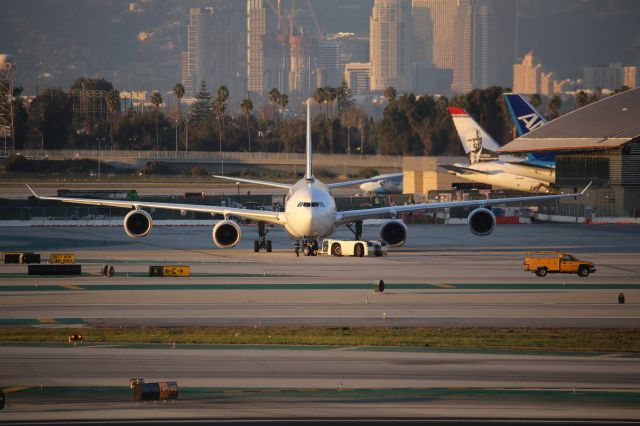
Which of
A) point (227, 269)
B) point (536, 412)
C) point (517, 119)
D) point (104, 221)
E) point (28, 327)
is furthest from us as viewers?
point (517, 119)

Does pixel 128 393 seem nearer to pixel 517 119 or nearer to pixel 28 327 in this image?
pixel 28 327

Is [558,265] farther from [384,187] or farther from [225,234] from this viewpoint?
[384,187]

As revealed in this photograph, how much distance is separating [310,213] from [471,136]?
77.9 metres

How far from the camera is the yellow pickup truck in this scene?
5719 centimetres

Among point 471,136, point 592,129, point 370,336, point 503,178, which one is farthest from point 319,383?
point 471,136

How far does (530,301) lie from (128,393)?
2264 centimetres

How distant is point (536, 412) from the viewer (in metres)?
28.3

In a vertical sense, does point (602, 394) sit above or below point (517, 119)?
below

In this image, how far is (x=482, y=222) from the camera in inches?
2763

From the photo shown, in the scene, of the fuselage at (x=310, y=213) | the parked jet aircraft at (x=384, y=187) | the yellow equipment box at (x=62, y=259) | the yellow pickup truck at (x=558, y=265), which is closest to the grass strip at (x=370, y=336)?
the yellow pickup truck at (x=558, y=265)

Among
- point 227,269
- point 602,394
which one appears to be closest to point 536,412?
point 602,394

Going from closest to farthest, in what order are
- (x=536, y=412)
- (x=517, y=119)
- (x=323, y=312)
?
(x=536, y=412), (x=323, y=312), (x=517, y=119)

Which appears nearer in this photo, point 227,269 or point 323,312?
point 323,312

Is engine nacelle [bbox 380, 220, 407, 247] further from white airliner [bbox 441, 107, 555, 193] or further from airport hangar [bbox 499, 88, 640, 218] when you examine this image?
white airliner [bbox 441, 107, 555, 193]
